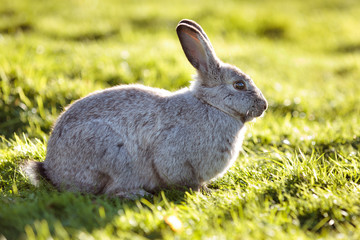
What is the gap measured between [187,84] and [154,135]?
2.92 m

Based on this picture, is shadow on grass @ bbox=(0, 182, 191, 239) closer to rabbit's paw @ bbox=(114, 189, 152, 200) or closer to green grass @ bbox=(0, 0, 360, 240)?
green grass @ bbox=(0, 0, 360, 240)

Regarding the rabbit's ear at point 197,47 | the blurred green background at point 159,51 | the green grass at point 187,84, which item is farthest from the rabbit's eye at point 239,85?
the blurred green background at point 159,51

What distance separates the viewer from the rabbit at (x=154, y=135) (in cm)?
391

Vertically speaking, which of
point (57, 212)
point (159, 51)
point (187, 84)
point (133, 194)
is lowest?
point (133, 194)

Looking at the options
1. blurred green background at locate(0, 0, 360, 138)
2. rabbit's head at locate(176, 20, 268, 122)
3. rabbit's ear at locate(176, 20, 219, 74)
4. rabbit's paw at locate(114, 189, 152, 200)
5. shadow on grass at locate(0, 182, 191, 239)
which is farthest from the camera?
blurred green background at locate(0, 0, 360, 138)

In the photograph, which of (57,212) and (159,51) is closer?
(57,212)

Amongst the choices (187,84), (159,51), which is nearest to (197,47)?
(187,84)

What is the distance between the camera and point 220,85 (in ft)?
14.0

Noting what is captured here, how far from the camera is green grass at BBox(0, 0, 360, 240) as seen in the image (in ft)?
10.1

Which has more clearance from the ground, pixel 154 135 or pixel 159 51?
pixel 159 51

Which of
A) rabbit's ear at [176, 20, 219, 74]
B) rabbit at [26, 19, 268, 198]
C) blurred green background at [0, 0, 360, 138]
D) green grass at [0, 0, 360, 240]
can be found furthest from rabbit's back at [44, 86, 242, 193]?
blurred green background at [0, 0, 360, 138]

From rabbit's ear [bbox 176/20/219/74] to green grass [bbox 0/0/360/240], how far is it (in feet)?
3.69

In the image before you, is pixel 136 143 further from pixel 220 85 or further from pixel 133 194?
pixel 220 85

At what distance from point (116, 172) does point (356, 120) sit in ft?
12.5
